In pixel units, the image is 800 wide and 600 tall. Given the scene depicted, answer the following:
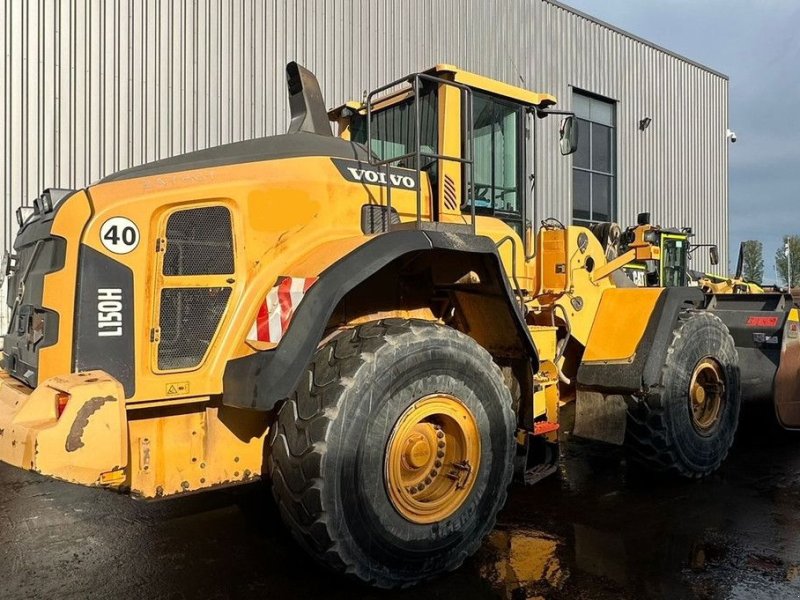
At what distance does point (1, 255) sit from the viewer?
8.97 metres

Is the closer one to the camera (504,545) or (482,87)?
(504,545)

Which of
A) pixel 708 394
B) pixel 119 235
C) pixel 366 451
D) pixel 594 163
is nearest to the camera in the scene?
pixel 119 235

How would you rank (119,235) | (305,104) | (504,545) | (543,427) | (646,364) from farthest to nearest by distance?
1. (646,364)
2. (543,427)
3. (305,104)
4. (504,545)
5. (119,235)

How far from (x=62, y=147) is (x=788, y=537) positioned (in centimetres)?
923

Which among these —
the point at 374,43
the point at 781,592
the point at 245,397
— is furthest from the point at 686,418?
the point at 374,43

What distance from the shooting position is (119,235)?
3.21 metres

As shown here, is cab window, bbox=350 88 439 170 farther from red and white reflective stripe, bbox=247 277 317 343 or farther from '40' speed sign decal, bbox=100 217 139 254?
'40' speed sign decal, bbox=100 217 139 254

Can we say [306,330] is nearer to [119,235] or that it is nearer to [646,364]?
[119,235]

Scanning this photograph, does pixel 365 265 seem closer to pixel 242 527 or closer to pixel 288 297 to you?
pixel 288 297

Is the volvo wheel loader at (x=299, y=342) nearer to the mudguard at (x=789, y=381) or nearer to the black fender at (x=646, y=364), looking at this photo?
the black fender at (x=646, y=364)

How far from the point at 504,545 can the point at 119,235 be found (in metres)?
2.83

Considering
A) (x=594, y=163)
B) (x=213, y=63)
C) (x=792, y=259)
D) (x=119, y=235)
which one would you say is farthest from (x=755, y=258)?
(x=119, y=235)

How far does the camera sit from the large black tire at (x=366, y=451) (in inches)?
127

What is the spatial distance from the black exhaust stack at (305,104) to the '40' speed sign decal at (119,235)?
1.54 meters
